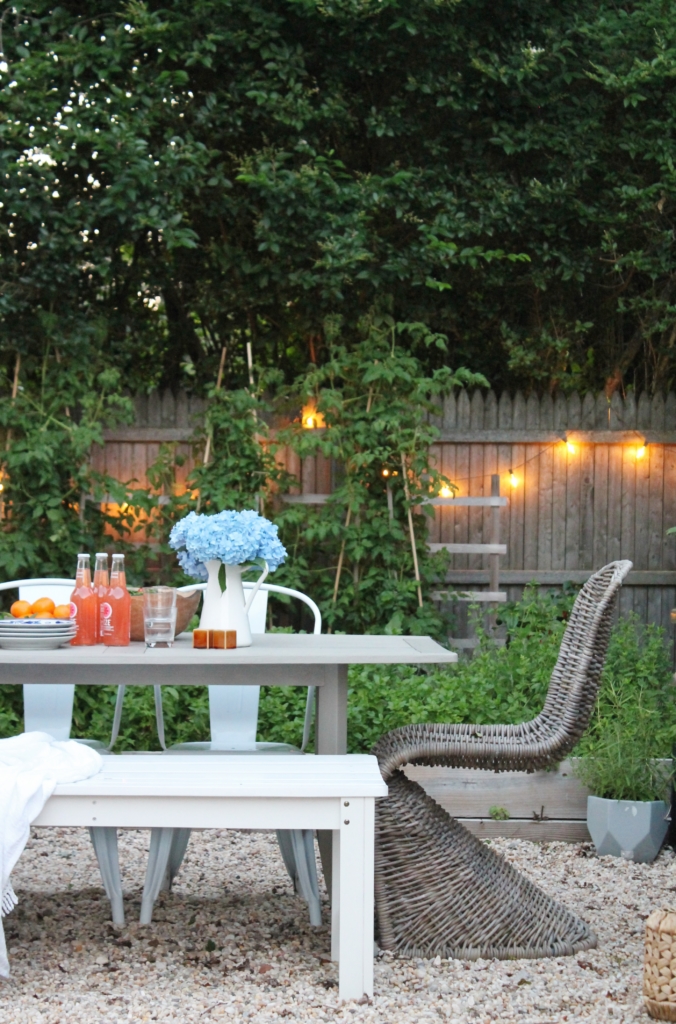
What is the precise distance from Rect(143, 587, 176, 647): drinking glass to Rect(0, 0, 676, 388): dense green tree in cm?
328

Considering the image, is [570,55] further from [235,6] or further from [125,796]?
[125,796]

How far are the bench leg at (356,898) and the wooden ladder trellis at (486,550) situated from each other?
3.65 metres

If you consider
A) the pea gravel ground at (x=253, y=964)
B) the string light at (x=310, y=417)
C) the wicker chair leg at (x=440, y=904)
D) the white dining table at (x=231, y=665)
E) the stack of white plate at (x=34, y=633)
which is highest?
the string light at (x=310, y=417)

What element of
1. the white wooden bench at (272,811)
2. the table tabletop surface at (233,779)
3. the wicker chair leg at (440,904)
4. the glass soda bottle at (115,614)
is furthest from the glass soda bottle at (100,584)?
the wicker chair leg at (440,904)

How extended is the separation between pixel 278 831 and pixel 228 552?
92 cm

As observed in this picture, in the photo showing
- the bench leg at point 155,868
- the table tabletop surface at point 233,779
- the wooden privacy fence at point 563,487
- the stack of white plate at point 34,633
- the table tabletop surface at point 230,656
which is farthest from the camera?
the wooden privacy fence at point 563,487

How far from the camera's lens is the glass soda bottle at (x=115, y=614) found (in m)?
2.86

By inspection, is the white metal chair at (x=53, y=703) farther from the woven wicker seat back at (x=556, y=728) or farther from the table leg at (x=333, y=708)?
the woven wicker seat back at (x=556, y=728)

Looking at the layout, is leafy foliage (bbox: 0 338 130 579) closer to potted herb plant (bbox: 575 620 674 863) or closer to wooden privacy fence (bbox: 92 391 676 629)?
wooden privacy fence (bbox: 92 391 676 629)

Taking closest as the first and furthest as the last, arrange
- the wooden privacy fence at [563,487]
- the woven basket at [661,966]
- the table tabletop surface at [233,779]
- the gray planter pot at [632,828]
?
the woven basket at [661,966] < the table tabletop surface at [233,779] < the gray planter pot at [632,828] < the wooden privacy fence at [563,487]

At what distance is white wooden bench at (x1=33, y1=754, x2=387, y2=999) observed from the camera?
2479 mm

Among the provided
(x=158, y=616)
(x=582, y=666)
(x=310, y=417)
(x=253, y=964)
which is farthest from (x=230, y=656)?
(x=310, y=417)

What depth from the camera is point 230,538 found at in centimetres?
285

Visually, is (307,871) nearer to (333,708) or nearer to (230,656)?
(333,708)
